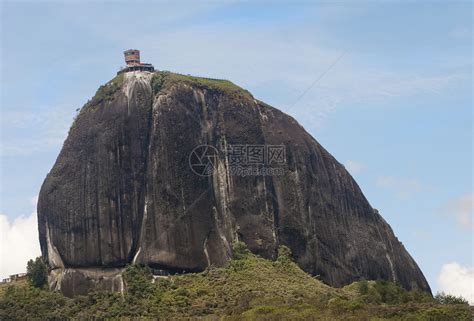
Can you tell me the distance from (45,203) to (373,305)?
1215 inches

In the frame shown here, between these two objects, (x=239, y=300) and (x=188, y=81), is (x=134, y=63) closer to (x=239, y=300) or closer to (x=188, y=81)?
(x=188, y=81)

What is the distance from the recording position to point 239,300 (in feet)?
345

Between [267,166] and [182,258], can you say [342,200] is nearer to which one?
[267,166]

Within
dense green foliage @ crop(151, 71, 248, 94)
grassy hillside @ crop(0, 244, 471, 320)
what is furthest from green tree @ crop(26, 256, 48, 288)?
dense green foliage @ crop(151, 71, 248, 94)

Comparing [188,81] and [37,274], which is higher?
[188,81]

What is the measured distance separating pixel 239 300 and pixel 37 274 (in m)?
19.0

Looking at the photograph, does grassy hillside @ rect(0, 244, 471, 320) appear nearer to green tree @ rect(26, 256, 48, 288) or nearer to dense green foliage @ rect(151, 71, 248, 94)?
green tree @ rect(26, 256, 48, 288)

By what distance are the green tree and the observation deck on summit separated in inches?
779

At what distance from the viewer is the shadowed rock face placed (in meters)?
112

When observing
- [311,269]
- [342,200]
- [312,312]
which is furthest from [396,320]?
[342,200]

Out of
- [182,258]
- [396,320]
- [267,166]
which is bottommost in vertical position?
[396,320]

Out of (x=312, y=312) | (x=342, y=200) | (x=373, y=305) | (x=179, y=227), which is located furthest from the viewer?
(x=342, y=200)

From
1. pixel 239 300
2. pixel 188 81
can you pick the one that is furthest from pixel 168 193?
pixel 239 300

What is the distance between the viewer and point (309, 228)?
392ft
